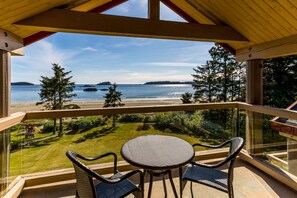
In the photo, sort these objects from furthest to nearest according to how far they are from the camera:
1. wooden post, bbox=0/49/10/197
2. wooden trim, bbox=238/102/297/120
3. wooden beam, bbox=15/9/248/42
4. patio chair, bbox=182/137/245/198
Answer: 1. wooden trim, bbox=238/102/297/120
2. wooden beam, bbox=15/9/248/42
3. wooden post, bbox=0/49/10/197
4. patio chair, bbox=182/137/245/198

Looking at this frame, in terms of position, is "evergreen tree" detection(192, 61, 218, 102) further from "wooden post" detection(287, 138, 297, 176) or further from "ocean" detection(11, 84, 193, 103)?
"wooden post" detection(287, 138, 297, 176)

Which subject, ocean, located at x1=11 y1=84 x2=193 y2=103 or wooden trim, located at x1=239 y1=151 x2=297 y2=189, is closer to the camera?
wooden trim, located at x1=239 y1=151 x2=297 y2=189

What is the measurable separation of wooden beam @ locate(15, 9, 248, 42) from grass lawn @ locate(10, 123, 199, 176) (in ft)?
5.26

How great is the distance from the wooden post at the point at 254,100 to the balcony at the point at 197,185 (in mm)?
25

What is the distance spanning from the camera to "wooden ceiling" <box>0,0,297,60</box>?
244cm

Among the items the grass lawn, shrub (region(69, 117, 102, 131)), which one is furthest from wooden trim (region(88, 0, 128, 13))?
the grass lawn

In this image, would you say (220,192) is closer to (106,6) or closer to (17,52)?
(106,6)

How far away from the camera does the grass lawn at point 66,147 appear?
2.94 metres

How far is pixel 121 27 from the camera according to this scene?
9.68 feet

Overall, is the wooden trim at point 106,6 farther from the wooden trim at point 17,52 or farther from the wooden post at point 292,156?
the wooden post at point 292,156

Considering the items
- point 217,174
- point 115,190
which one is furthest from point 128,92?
point 115,190

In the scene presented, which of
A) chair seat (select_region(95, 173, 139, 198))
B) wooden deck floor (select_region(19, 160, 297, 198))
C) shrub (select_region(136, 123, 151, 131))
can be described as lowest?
wooden deck floor (select_region(19, 160, 297, 198))

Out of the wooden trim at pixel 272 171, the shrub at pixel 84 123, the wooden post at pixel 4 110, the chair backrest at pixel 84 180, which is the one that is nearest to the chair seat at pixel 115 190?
the chair backrest at pixel 84 180

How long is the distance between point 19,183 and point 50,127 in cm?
90
